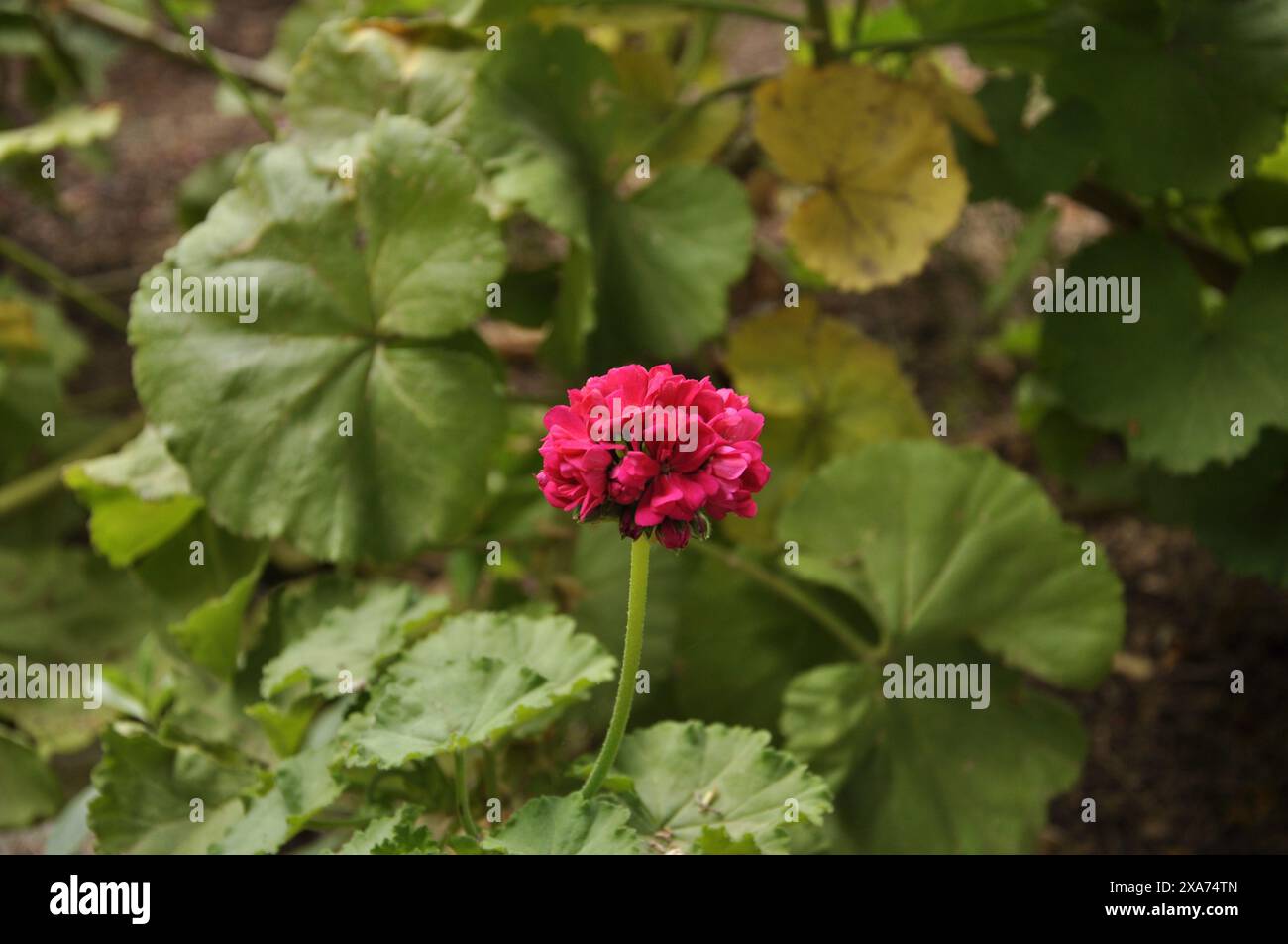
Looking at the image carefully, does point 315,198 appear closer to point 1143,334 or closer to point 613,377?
point 613,377

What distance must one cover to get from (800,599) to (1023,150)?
23.4 inches

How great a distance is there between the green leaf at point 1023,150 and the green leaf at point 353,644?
33.1 inches

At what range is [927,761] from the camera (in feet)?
4.54

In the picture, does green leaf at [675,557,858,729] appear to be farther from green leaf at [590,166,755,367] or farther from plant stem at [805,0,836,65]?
plant stem at [805,0,836,65]

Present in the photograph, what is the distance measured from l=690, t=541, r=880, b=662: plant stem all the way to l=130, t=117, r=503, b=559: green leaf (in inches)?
12.9

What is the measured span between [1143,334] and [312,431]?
0.96m

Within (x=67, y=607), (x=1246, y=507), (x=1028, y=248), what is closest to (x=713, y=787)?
(x=1246, y=507)

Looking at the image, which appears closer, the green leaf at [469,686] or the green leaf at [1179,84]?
the green leaf at [469,686]

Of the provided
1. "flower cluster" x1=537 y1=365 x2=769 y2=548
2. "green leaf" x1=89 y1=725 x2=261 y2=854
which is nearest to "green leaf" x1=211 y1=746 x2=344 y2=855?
"green leaf" x1=89 y1=725 x2=261 y2=854

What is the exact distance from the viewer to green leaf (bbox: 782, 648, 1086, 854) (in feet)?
4.41

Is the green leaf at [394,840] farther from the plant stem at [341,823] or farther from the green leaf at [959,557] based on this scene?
the green leaf at [959,557]

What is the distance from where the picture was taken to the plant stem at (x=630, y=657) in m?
0.83

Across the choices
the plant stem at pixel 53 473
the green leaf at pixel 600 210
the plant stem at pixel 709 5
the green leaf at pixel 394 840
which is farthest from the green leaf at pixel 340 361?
the plant stem at pixel 53 473

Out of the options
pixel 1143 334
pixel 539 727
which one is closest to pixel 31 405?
pixel 539 727
